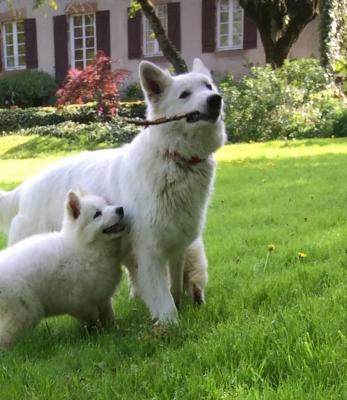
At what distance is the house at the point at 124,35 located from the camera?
27.2m

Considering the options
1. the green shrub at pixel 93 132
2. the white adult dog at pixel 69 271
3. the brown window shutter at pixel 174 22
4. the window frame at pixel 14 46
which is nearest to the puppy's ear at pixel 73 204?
the white adult dog at pixel 69 271

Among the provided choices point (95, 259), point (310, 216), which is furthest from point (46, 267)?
point (310, 216)

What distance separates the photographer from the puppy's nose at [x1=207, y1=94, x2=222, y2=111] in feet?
13.7

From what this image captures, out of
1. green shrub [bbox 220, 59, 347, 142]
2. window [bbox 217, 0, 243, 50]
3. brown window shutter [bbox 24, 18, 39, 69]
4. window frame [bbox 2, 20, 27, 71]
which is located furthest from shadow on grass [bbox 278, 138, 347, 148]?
window frame [bbox 2, 20, 27, 71]

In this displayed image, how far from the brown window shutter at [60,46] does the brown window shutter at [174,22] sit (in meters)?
5.41

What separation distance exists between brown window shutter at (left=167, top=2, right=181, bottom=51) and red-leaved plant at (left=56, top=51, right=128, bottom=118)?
5.62 metres

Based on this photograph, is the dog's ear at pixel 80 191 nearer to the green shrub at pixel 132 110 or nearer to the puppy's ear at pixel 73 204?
the puppy's ear at pixel 73 204

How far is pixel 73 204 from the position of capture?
14.5 ft

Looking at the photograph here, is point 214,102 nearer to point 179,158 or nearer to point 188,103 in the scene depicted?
point 188,103

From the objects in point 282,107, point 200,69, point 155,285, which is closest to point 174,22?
point 282,107

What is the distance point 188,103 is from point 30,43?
28.4m

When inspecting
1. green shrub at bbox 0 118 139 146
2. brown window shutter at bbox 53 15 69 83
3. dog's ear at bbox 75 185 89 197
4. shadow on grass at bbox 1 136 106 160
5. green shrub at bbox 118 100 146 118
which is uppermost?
brown window shutter at bbox 53 15 69 83

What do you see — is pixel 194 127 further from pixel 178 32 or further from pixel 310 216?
pixel 178 32

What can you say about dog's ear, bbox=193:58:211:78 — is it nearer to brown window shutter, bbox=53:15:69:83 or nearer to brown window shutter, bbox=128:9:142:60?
brown window shutter, bbox=128:9:142:60
